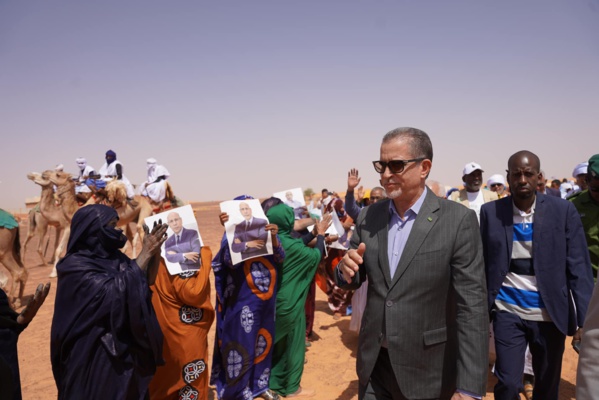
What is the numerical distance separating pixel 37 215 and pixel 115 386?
43.4 ft

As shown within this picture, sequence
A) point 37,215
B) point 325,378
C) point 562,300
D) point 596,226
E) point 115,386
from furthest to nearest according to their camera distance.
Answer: point 37,215, point 325,378, point 596,226, point 562,300, point 115,386

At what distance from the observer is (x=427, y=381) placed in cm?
251

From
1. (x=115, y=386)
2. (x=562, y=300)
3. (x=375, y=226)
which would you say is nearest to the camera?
(x=375, y=226)

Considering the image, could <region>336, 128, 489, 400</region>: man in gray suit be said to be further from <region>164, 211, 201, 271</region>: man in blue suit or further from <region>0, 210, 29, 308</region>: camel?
<region>0, 210, 29, 308</region>: camel

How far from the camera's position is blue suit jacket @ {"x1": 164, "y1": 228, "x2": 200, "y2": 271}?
4160mm

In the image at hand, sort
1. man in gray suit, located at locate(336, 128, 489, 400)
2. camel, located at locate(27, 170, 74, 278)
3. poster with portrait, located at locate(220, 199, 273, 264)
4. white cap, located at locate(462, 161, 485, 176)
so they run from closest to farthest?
1. man in gray suit, located at locate(336, 128, 489, 400)
2. poster with portrait, located at locate(220, 199, 273, 264)
3. white cap, located at locate(462, 161, 485, 176)
4. camel, located at locate(27, 170, 74, 278)

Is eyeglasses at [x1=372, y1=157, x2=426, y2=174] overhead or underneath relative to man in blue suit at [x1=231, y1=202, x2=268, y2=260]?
overhead

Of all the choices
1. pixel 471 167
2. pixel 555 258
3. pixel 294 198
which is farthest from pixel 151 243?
pixel 471 167

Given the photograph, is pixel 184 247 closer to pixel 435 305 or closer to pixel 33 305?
pixel 33 305

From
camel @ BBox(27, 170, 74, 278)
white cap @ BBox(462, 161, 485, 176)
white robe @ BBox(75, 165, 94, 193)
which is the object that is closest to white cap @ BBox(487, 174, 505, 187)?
white cap @ BBox(462, 161, 485, 176)

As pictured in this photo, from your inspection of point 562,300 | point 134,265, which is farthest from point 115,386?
point 562,300

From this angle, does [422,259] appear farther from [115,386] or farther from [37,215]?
[37,215]

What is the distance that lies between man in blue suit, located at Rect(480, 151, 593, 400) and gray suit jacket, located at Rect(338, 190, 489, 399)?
117 centimetres

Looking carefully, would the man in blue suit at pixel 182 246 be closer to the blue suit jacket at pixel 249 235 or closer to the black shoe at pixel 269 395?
the blue suit jacket at pixel 249 235
